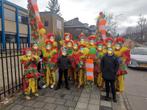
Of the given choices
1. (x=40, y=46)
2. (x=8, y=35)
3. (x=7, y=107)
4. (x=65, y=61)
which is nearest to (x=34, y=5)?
(x=40, y=46)

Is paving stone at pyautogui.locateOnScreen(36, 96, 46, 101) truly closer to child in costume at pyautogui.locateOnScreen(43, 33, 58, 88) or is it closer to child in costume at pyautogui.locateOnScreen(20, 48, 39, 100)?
child in costume at pyautogui.locateOnScreen(20, 48, 39, 100)

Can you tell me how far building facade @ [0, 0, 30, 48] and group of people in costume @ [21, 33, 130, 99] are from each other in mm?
16991

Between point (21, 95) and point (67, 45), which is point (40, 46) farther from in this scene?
point (21, 95)

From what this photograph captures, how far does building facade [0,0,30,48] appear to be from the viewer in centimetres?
2146

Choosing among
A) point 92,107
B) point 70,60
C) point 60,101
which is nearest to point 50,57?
point 70,60

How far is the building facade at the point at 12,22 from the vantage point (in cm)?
2146

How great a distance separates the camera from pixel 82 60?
5.34 metres

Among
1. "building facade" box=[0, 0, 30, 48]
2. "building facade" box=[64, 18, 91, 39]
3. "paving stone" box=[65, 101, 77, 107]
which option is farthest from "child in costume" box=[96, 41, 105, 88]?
"building facade" box=[64, 18, 91, 39]

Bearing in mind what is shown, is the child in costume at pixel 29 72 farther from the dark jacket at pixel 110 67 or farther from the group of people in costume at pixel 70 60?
the dark jacket at pixel 110 67

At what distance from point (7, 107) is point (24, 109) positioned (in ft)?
1.60

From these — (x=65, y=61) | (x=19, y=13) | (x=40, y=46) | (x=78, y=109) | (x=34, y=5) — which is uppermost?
(x=19, y=13)

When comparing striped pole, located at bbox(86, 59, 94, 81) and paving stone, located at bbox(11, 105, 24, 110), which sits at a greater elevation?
striped pole, located at bbox(86, 59, 94, 81)

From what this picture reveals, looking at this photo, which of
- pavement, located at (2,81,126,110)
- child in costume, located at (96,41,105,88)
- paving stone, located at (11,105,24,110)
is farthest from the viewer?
child in costume, located at (96,41,105,88)

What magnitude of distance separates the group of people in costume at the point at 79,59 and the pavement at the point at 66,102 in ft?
1.10
